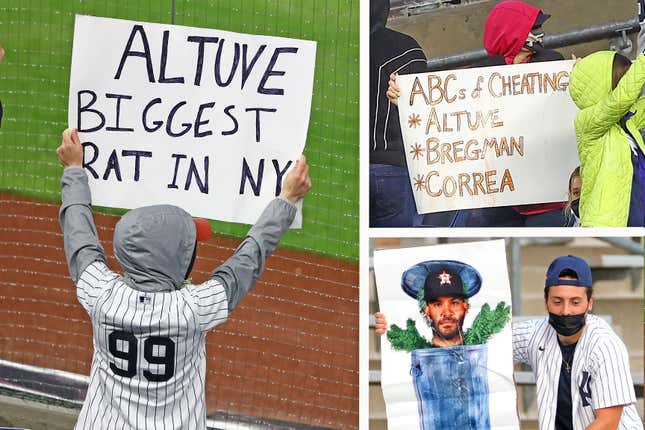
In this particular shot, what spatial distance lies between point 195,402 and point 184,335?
0.22 metres

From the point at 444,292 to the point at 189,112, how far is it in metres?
0.97

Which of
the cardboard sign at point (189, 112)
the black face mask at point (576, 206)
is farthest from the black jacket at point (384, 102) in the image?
the black face mask at point (576, 206)

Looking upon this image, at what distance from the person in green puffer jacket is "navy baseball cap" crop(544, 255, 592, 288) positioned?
124mm

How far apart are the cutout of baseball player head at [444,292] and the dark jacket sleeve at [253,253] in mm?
467

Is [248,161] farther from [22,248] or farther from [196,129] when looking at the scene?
[22,248]

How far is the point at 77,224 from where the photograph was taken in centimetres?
329

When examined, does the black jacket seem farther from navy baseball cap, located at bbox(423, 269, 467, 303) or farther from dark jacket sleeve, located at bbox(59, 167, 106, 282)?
dark jacket sleeve, located at bbox(59, 167, 106, 282)

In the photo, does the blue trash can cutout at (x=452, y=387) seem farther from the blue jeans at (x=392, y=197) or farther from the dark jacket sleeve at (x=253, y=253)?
the dark jacket sleeve at (x=253, y=253)

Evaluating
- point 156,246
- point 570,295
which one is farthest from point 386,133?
point 156,246

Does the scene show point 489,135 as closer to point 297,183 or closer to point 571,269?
point 571,269

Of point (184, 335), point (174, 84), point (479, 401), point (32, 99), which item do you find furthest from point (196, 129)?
point (479, 401)

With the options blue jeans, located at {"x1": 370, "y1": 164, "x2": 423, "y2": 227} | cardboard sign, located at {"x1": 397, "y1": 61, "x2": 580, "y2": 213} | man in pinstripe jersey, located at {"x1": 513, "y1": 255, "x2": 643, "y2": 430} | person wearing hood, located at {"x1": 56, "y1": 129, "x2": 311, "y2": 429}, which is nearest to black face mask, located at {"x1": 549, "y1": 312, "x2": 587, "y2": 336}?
man in pinstripe jersey, located at {"x1": 513, "y1": 255, "x2": 643, "y2": 430}

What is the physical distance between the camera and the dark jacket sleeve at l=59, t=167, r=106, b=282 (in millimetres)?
3248

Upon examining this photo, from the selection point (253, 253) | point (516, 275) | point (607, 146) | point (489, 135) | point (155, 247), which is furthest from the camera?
point (516, 275)
